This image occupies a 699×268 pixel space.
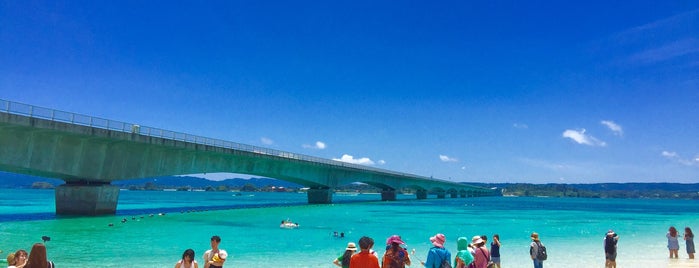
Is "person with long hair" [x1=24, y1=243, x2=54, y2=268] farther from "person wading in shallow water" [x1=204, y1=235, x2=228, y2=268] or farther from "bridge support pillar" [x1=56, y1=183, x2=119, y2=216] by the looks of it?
"bridge support pillar" [x1=56, y1=183, x2=119, y2=216]

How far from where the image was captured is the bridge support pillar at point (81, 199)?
37.3 meters

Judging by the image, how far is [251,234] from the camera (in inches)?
1108

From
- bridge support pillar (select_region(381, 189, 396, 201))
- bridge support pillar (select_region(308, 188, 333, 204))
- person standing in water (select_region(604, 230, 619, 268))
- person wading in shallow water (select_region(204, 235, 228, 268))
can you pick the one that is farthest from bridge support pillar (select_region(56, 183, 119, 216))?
bridge support pillar (select_region(381, 189, 396, 201))

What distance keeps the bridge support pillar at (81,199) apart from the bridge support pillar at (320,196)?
4391 centimetres

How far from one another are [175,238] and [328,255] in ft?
31.3

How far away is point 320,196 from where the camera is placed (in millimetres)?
79875

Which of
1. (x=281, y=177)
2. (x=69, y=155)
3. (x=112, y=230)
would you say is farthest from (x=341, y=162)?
(x=112, y=230)

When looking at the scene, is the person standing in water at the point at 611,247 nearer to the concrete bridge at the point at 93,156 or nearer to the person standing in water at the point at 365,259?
the person standing in water at the point at 365,259

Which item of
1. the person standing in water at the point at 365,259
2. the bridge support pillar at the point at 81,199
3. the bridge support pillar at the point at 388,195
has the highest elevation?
the bridge support pillar at the point at 388,195

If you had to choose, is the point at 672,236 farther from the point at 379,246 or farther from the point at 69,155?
the point at 69,155

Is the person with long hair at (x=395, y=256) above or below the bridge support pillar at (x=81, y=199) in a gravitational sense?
above

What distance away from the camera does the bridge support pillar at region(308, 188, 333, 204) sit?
7944 cm

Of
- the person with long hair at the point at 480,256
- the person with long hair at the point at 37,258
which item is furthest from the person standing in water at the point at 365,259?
the person with long hair at the point at 37,258

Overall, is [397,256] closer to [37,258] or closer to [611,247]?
[37,258]
